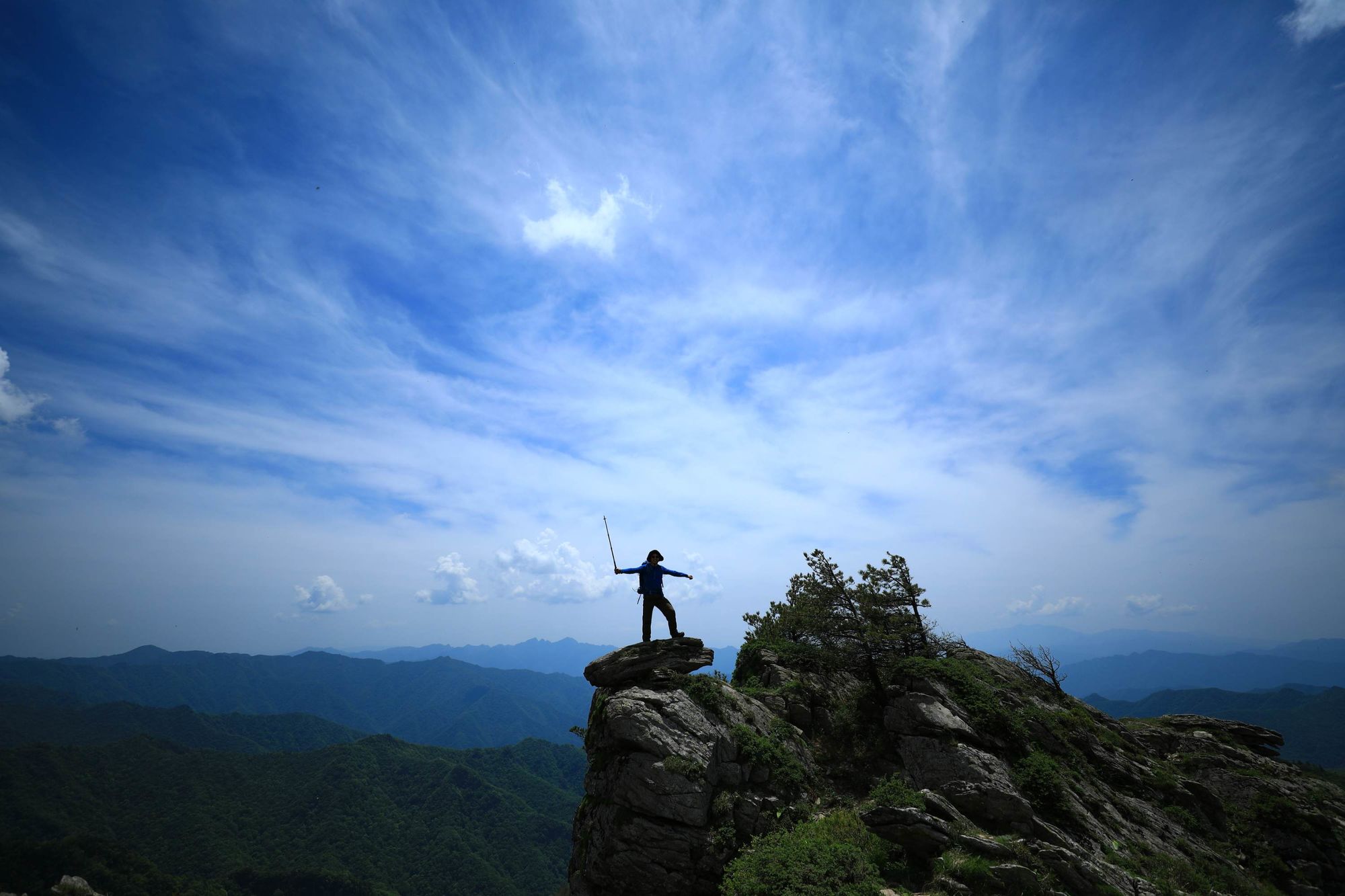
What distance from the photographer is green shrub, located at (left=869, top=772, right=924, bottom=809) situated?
58.5 feet

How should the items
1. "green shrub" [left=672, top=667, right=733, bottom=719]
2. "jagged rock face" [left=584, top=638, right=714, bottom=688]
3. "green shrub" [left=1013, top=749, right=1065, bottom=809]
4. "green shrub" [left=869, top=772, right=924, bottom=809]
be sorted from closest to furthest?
1. "green shrub" [left=869, top=772, right=924, bottom=809]
2. "green shrub" [left=1013, top=749, right=1065, bottom=809]
3. "green shrub" [left=672, top=667, right=733, bottom=719]
4. "jagged rock face" [left=584, top=638, right=714, bottom=688]

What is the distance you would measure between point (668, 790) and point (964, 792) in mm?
10271

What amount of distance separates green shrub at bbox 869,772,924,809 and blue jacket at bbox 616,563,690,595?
10.5 meters

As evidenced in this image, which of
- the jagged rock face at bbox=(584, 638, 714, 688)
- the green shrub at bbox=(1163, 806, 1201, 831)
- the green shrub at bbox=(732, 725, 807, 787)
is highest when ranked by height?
the jagged rock face at bbox=(584, 638, 714, 688)

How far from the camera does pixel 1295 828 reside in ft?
73.2

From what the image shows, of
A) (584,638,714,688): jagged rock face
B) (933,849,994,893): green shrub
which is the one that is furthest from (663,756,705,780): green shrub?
(933,849,994,893): green shrub

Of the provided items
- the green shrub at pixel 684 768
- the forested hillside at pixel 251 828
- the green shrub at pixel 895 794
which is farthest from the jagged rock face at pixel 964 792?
the forested hillside at pixel 251 828

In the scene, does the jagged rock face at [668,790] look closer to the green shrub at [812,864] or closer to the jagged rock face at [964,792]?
the jagged rock face at [964,792]

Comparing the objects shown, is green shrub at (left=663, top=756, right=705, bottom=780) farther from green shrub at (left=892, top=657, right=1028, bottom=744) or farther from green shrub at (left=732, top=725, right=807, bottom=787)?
green shrub at (left=892, top=657, right=1028, bottom=744)

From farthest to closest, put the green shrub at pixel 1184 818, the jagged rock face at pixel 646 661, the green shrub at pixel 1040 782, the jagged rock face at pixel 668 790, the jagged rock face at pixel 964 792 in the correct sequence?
the green shrub at pixel 1184 818, the jagged rock face at pixel 646 661, the green shrub at pixel 1040 782, the jagged rock face at pixel 668 790, the jagged rock face at pixel 964 792

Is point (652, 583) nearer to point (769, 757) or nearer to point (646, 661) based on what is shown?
point (646, 661)

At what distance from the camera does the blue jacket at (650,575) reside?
2169 centimetres

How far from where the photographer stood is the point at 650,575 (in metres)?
21.7

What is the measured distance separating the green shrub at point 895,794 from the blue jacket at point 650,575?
10.5 meters
